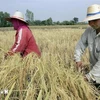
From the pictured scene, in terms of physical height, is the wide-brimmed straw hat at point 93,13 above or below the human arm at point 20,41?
above

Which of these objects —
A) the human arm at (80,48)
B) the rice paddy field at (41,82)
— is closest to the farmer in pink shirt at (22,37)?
the human arm at (80,48)

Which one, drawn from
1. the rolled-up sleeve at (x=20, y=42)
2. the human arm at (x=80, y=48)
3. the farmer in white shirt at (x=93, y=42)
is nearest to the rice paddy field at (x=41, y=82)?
the farmer in white shirt at (x=93, y=42)

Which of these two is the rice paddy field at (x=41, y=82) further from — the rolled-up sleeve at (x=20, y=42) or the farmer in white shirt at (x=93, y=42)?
the rolled-up sleeve at (x=20, y=42)

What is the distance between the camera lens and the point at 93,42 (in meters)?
3.05

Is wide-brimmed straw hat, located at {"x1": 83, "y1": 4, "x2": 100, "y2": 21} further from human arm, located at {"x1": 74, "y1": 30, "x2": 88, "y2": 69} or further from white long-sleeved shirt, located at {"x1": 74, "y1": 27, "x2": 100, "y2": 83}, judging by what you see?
human arm, located at {"x1": 74, "y1": 30, "x2": 88, "y2": 69}

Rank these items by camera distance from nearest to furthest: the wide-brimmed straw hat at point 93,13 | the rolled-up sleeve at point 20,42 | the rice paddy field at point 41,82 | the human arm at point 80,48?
the rice paddy field at point 41,82 → the wide-brimmed straw hat at point 93,13 → the human arm at point 80,48 → the rolled-up sleeve at point 20,42

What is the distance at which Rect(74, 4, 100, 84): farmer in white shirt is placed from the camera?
2787 millimetres

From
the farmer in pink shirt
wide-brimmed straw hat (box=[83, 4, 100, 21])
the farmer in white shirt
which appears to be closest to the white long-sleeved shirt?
the farmer in white shirt

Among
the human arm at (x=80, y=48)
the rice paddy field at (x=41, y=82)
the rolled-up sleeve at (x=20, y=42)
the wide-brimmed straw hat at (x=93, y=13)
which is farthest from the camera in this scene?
the rolled-up sleeve at (x=20, y=42)

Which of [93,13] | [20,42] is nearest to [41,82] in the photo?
[93,13]

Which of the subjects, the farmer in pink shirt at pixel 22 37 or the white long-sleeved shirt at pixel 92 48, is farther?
the farmer in pink shirt at pixel 22 37

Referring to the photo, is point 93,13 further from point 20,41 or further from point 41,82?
point 20,41

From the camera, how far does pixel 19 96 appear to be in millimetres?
2219

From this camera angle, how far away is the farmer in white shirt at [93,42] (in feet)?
9.14
